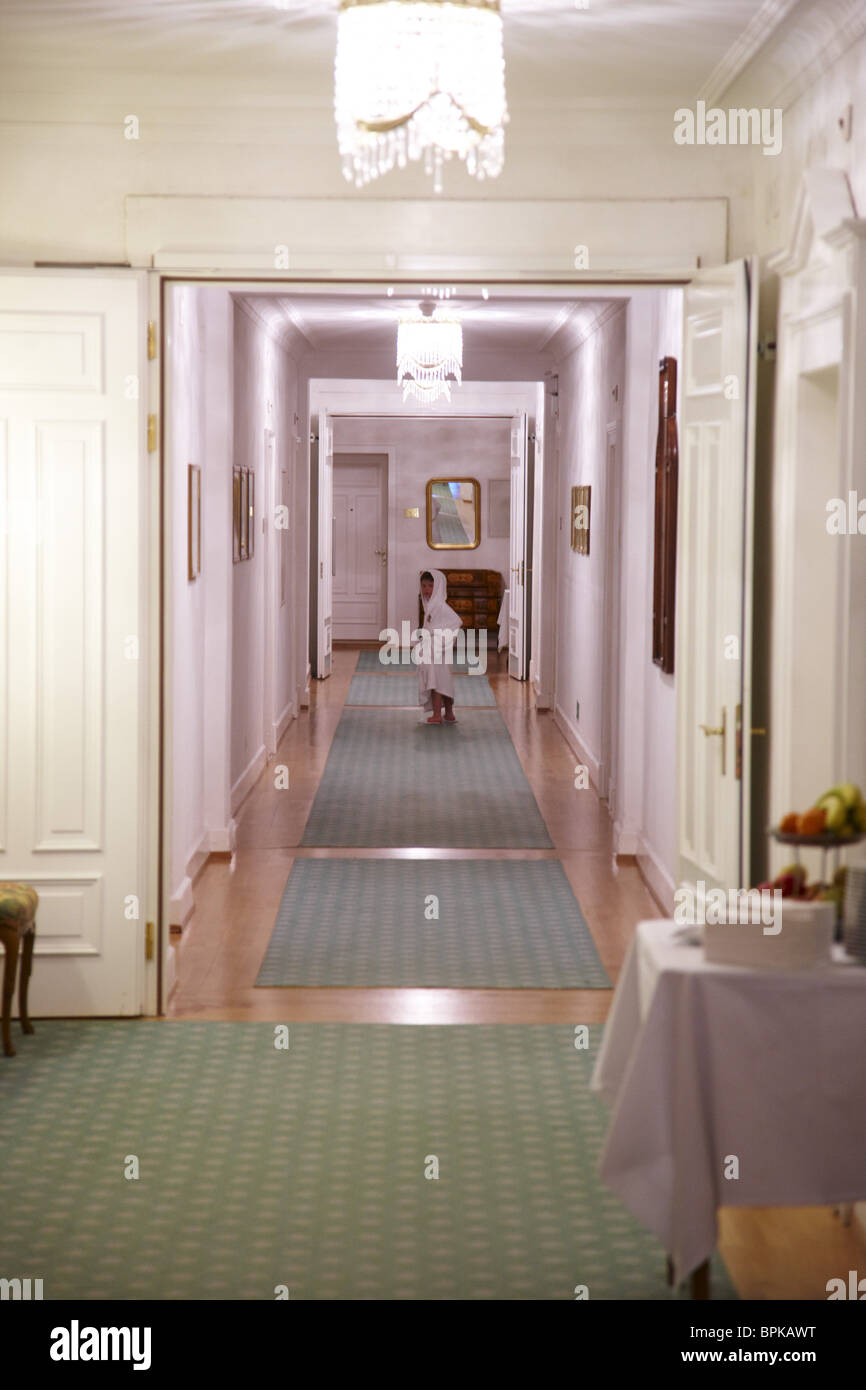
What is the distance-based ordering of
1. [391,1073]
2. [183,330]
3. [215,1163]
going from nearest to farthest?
1. [215,1163]
2. [391,1073]
3. [183,330]

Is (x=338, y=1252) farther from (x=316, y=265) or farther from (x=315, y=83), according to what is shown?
(x=315, y=83)

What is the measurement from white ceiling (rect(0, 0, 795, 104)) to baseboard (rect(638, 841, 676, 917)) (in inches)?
140

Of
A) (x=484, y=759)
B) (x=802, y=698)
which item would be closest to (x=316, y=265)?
(x=802, y=698)

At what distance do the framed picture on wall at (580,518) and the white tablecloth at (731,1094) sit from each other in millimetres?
8409

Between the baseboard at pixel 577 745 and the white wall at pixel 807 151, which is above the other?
the white wall at pixel 807 151

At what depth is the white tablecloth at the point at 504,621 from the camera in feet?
65.9

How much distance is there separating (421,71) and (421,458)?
17.0 meters

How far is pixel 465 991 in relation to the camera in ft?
19.6

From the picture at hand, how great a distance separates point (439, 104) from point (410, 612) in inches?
670

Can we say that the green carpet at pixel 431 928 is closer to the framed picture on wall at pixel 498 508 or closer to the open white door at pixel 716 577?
the open white door at pixel 716 577

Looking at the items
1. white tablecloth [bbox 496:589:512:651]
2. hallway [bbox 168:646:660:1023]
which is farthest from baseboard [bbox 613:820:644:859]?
white tablecloth [bbox 496:589:512:651]

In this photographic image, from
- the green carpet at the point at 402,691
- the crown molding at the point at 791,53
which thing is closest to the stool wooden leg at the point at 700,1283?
the crown molding at the point at 791,53

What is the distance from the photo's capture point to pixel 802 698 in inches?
186

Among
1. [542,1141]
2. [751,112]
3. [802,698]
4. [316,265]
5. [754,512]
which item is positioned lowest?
[542,1141]
